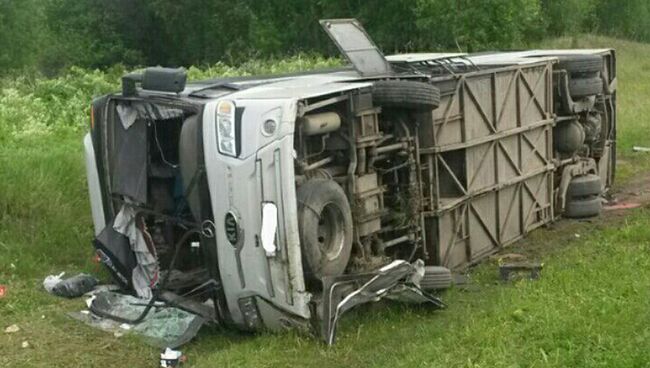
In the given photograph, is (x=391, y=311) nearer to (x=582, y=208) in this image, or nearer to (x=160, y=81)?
(x=160, y=81)

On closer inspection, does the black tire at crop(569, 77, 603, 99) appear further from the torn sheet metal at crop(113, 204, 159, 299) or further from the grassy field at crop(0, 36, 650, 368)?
the torn sheet metal at crop(113, 204, 159, 299)

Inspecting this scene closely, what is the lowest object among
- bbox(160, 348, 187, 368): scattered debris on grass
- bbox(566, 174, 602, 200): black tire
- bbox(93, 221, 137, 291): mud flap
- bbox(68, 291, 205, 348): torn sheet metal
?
bbox(566, 174, 602, 200): black tire

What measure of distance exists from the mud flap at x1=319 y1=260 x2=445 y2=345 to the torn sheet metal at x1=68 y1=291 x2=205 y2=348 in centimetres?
103

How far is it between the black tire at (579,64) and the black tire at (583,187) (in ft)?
4.14

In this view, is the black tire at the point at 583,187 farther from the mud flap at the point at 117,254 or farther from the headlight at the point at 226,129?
the headlight at the point at 226,129

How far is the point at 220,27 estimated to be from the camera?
161ft

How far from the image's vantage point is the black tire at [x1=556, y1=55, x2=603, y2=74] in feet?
36.8

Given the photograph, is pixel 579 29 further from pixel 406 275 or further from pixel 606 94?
pixel 406 275

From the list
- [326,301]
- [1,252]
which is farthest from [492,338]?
[1,252]

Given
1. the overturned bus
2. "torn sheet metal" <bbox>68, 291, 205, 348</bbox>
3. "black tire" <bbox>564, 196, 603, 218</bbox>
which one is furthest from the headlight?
"black tire" <bbox>564, 196, 603, 218</bbox>

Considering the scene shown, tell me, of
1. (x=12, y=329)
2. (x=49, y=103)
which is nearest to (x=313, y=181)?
(x=12, y=329)

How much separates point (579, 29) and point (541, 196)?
31.5 metres

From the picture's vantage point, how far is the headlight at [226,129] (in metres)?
6.68

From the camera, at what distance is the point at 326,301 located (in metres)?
6.61
